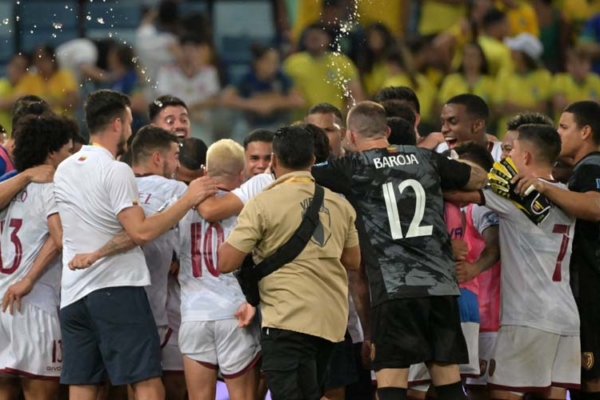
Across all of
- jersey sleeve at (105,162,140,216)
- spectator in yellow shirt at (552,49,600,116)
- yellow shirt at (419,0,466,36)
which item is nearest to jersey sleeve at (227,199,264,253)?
jersey sleeve at (105,162,140,216)

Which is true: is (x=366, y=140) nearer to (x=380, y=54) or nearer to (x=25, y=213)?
(x=25, y=213)

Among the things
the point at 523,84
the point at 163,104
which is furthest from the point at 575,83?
the point at 163,104

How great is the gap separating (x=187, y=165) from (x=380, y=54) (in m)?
6.44

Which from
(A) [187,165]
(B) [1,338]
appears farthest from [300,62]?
(B) [1,338]

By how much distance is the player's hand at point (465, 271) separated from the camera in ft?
23.9

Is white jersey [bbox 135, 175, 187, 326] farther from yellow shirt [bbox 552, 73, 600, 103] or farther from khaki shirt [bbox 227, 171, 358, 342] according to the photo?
yellow shirt [bbox 552, 73, 600, 103]

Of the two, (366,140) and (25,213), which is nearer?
(366,140)

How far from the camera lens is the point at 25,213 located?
24.9 feet

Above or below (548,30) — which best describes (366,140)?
below

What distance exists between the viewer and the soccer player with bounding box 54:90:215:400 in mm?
7027

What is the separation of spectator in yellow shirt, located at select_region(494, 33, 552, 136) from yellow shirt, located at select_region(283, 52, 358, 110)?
1714mm

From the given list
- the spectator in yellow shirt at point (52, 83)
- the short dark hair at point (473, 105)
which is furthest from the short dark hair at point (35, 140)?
the spectator in yellow shirt at point (52, 83)

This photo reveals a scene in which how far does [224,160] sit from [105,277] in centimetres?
100

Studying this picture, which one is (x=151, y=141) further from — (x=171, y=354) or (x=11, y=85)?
(x=11, y=85)
